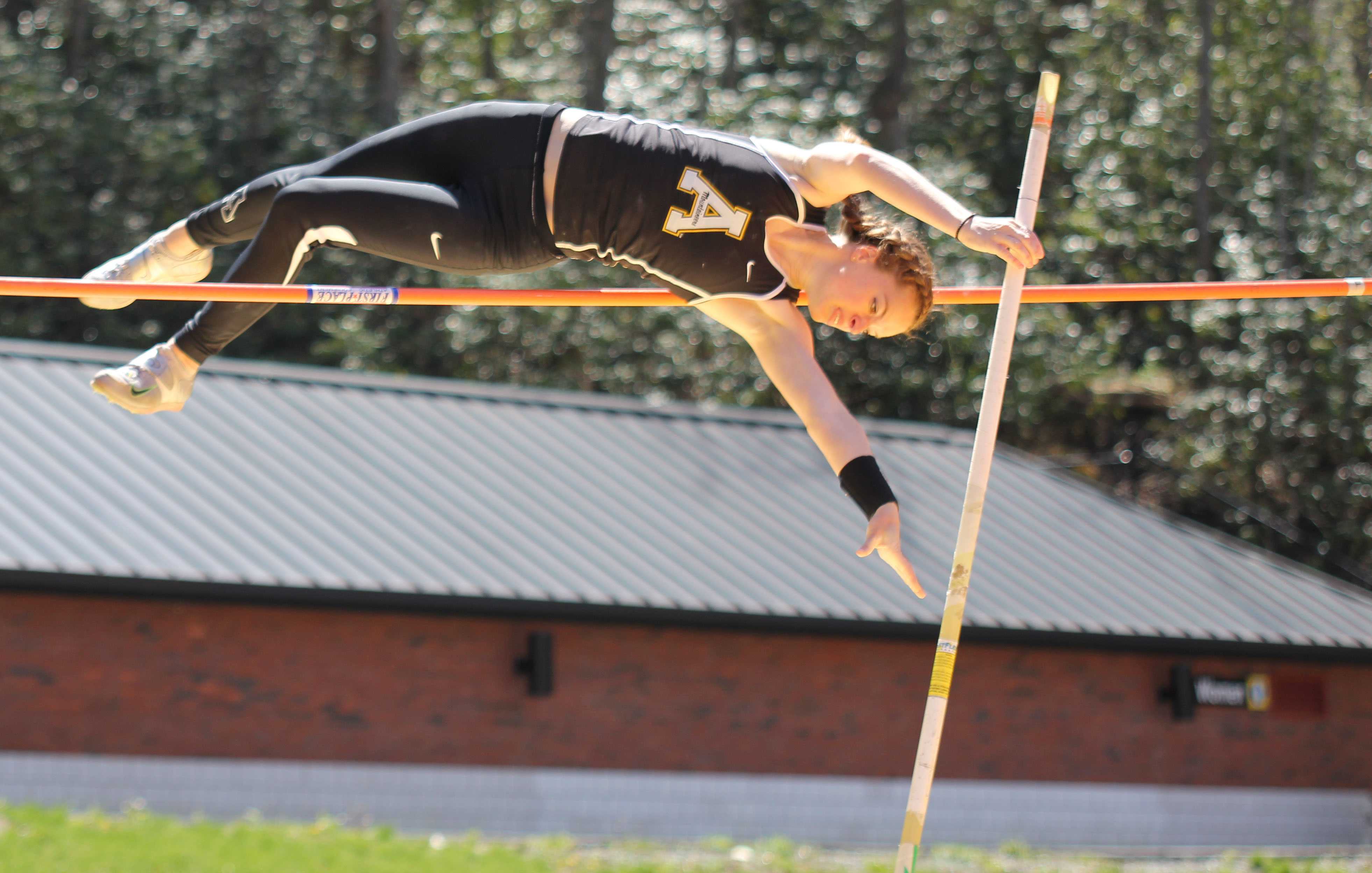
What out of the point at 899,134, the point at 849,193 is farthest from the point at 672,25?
the point at 849,193

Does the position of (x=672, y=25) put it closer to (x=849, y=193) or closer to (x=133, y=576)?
(x=133, y=576)

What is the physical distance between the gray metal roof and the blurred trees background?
383 centimetres

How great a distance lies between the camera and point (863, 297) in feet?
13.6

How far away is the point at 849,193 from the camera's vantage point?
4.15 metres

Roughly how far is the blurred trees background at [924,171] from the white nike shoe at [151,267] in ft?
46.4

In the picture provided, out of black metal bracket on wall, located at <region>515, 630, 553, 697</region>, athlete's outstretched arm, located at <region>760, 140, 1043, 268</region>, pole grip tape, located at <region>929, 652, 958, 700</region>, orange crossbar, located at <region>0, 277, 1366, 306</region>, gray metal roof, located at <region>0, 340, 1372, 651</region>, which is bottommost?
black metal bracket on wall, located at <region>515, 630, 553, 697</region>

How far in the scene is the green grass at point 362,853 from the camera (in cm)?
876

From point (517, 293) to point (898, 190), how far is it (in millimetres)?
1269

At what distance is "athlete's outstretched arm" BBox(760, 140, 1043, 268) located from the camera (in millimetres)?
3857

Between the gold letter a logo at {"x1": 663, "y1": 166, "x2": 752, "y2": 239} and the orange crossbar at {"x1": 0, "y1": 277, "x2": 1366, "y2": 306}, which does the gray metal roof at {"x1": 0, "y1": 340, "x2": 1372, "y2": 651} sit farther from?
the gold letter a logo at {"x1": 663, "y1": 166, "x2": 752, "y2": 239}

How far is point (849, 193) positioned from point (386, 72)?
19.3 metres

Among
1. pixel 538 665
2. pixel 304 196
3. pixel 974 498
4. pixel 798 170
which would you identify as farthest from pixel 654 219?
pixel 538 665

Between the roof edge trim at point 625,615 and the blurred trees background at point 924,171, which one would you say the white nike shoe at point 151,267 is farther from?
the blurred trees background at point 924,171

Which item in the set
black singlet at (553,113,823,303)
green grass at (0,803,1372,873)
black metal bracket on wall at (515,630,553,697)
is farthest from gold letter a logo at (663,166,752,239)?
black metal bracket on wall at (515,630,553,697)
